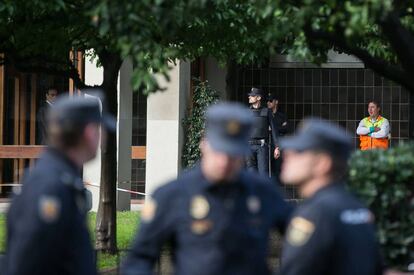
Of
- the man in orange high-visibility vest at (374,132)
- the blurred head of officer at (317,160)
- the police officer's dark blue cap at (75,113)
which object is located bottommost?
the blurred head of officer at (317,160)

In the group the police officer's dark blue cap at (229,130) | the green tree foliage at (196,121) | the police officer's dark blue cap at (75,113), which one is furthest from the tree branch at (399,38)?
the green tree foliage at (196,121)

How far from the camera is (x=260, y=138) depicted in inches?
664

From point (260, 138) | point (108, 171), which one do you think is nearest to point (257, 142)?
point (260, 138)

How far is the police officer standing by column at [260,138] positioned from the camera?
54.9 feet

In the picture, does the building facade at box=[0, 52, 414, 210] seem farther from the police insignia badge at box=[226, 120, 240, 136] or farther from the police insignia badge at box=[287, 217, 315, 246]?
the police insignia badge at box=[287, 217, 315, 246]

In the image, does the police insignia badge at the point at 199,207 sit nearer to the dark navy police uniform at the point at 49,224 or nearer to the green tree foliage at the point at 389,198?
the dark navy police uniform at the point at 49,224

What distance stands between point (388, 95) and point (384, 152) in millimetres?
14656

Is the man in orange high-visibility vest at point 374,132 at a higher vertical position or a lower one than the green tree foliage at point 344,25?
lower

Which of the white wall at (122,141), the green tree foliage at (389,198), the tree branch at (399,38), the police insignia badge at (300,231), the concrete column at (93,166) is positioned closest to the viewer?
the police insignia badge at (300,231)

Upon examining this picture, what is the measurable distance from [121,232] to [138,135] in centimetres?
484

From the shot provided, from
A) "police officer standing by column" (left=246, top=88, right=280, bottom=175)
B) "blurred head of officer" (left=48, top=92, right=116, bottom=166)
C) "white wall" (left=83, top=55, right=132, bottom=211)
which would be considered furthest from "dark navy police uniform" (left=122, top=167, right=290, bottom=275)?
"white wall" (left=83, top=55, right=132, bottom=211)

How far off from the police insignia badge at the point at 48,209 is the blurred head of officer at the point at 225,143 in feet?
2.63

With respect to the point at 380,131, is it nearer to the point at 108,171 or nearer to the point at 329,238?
the point at 108,171

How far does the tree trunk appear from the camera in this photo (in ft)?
42.7
